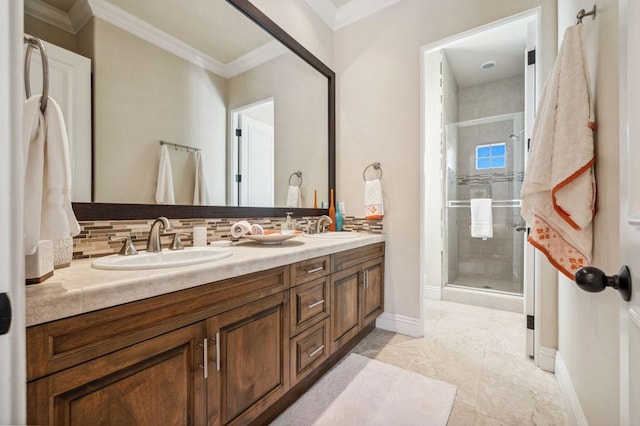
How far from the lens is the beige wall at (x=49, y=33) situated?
0.97 metres

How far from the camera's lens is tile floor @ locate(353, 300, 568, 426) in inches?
53.0

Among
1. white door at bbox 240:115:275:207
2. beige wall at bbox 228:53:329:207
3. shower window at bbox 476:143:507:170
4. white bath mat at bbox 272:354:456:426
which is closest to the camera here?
white bath mat at bbox 272:354:456:426

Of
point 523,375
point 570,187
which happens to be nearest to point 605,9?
point 570,187

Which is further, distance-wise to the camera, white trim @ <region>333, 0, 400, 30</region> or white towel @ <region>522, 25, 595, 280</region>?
white trim @ <region>333, 0, 400, 30</region>

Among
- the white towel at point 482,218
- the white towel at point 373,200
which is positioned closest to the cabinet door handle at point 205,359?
the white towel at point 373,200

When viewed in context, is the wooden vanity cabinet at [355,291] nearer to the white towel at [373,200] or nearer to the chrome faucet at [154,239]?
the white towel at [373,200]

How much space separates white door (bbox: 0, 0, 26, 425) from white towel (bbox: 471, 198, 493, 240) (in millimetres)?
3688

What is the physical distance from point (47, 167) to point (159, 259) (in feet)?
2.05

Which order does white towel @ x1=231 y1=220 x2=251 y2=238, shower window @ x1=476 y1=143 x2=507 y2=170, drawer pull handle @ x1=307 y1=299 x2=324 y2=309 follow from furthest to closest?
shower window @ x1=476 y1=143 x2=507 y2=170, white towel @ x1=231 y1=220 x2=251 y2=238, drawer pull handle @ x1=307 y1=299 x2=324 y2=309

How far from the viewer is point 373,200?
7.41ft

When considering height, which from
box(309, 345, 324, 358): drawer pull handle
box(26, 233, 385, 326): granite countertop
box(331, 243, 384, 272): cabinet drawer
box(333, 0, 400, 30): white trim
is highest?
box(333, 0, 400, 30): white trim

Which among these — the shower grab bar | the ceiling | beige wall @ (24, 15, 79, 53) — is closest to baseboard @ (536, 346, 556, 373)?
the shower grab bar

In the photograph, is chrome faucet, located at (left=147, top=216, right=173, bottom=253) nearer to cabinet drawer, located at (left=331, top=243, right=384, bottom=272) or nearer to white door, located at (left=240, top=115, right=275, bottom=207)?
white door, located at (left=240, top=115, right=275, bottom=207)

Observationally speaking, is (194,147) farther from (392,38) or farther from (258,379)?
(392,38)
